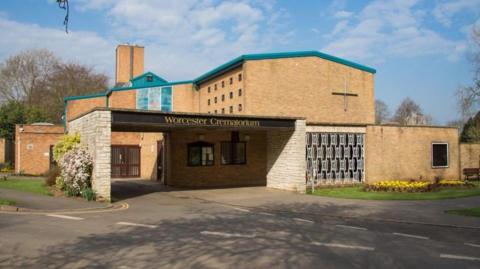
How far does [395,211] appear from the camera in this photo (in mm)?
13789

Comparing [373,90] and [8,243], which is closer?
[8,243]

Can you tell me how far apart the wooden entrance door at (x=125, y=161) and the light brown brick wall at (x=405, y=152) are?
16773mm

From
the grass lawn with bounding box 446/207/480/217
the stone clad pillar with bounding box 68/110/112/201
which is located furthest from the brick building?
the grass lawn with bounding box 446/207/480/217

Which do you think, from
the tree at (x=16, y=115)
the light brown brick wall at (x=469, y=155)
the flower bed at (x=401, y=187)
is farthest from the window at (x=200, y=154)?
the tree at (x=16, y=115)

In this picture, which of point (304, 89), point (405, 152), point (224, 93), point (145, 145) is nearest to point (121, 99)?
point (145, 145)

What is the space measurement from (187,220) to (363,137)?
557 inches

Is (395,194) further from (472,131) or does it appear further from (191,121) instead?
(472,131)

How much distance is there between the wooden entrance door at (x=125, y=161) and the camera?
31.0 meters

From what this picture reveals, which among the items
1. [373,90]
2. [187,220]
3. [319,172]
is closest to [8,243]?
[187,220]

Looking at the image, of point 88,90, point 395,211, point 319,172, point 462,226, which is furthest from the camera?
Result: point 88,90

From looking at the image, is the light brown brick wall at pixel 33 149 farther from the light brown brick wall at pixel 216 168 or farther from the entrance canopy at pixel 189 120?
the entrance canopy at pixel 189 120

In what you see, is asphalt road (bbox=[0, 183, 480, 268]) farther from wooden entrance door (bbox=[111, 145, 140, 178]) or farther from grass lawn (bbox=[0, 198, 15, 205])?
wooden entrance door (bbox=[111, 145, 140, 178])

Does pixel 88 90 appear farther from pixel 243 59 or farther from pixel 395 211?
pixel 395 211

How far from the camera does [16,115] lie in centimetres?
4459
